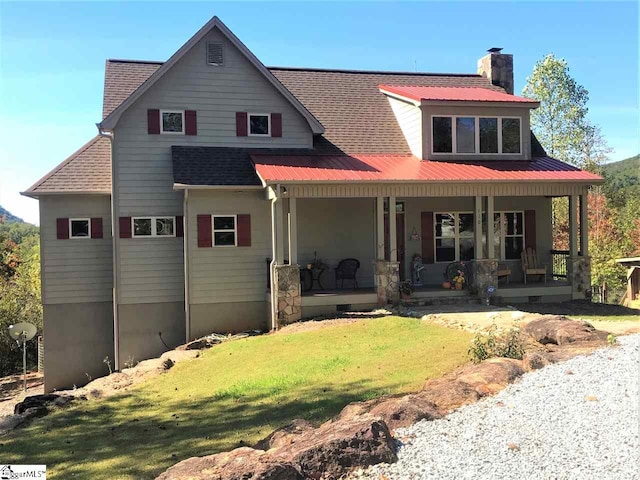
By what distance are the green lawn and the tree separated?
1065 inches

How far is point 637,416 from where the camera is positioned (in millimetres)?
6086

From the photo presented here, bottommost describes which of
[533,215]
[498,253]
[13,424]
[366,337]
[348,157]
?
[13,424]

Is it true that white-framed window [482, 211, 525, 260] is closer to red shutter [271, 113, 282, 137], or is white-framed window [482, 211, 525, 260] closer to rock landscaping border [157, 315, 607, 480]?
red shutter [271, 113, 282, 137]

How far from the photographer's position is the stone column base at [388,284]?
1532 centimetres

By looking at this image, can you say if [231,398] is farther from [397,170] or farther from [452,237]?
[452,237]

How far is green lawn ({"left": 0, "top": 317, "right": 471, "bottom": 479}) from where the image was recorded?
710 centimetres

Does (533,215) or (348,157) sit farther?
(533,215)

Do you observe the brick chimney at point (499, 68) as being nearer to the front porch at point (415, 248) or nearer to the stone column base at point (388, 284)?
the front porch at point (415, 248)

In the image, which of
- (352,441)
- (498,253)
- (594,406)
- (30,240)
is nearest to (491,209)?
(498,253)

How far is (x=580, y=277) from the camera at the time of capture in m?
16.5

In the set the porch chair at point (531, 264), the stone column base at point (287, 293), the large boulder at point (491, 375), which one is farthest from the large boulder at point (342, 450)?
the porch chair at point (531, 264)

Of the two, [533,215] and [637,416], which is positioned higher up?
[533,215]

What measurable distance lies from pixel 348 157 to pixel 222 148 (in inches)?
148

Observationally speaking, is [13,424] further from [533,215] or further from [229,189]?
[533,215]
